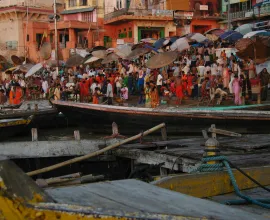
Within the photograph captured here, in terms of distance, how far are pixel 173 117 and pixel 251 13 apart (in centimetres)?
2437

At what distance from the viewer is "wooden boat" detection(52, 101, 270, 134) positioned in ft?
40.8

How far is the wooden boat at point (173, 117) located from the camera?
12.4 meters

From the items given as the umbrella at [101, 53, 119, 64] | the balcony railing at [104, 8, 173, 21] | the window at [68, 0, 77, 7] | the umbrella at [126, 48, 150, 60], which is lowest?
the umbrella at [101, 53, 119, 64]

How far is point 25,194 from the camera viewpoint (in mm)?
2295

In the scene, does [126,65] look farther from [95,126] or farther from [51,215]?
[51,215]

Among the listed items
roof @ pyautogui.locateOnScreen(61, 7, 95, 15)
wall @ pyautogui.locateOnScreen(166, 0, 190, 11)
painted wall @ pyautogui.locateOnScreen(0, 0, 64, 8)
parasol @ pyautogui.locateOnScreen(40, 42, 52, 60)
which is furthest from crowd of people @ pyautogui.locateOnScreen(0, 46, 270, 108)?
painted wall @ pyautogui.locateOnScreen(0, 0, 64, 8)

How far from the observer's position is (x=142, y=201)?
2883 millimetres

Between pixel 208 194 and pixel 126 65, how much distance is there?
2167cm

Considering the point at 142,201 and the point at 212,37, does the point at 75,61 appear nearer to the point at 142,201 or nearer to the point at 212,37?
the point at 212,37

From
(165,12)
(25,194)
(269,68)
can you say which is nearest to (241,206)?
(25,194)

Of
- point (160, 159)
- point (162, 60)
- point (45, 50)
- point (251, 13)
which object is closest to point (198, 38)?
point (162, 60)

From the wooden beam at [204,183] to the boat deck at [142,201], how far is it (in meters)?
1.23

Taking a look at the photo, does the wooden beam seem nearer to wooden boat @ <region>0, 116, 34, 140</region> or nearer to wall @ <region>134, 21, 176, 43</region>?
wooden boat @ <region>0, 116, 34, 140</region>

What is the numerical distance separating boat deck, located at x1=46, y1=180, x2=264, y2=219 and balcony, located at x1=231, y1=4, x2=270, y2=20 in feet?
103
